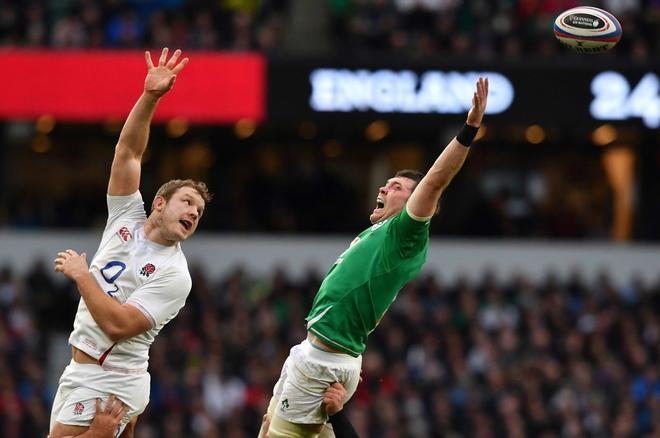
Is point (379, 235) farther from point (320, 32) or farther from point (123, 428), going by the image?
point (320, 32)

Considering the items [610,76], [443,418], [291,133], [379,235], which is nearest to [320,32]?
[291,133]

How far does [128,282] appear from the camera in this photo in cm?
809

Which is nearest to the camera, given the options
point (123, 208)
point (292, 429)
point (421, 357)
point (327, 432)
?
point (123, 208)

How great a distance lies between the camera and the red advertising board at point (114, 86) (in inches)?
848

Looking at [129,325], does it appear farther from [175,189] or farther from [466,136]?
[466,136]

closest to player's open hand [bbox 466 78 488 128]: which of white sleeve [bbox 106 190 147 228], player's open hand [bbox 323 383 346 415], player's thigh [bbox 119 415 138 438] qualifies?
player's open hand [bbox 323 383 346 415]

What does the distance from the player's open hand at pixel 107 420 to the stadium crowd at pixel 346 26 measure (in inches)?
558

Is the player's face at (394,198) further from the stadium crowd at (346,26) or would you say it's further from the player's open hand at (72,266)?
the stadium crowd at (346,26)

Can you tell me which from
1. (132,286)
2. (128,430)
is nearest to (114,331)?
(132,286)

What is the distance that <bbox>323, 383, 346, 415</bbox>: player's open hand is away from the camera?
8.33 metres

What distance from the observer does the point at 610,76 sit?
21.6 m

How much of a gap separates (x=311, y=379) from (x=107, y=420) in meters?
1.29

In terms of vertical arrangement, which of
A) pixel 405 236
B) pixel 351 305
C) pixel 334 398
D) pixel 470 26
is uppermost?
pixel 470 26

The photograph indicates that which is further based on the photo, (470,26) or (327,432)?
(470,26)
